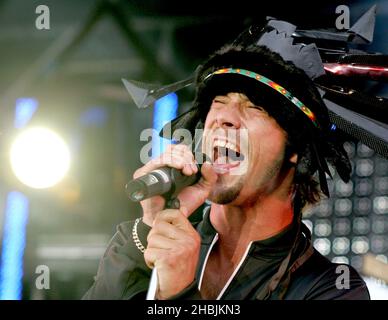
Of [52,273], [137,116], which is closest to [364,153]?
[137,116]

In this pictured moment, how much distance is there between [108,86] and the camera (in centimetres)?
207

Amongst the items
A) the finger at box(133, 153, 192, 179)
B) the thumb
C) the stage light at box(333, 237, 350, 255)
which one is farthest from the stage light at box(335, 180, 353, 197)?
the finger at box(133, 153, 192, 179)

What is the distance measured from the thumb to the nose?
0.19 m

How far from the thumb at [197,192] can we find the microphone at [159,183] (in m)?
0.02

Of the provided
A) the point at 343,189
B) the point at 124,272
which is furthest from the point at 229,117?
the point at 343,189

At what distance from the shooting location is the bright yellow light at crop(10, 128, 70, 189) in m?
1.97

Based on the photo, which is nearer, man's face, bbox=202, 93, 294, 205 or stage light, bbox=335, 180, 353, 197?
man's face, bbox=202, 93, 294, 205

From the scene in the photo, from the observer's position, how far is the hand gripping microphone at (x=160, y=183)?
1.09 metres

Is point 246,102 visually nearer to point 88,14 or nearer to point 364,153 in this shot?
point 364,153

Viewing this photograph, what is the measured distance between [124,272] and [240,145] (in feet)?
1.26

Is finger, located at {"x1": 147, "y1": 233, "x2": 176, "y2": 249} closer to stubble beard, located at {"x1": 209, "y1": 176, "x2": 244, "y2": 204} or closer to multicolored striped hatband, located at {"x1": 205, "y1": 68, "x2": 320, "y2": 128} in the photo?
stubble beard, located at {"x1": 209, "y1": 176, "x2": 244, "y2": 204}

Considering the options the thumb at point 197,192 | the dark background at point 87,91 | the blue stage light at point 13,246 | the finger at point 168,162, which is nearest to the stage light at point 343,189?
the dark background at point 87,91

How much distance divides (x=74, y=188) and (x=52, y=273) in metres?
0.28

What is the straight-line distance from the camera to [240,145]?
56.9 inches
